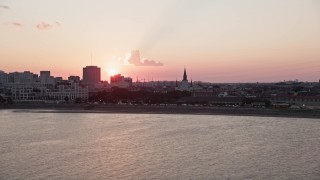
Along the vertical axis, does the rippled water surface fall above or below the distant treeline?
below

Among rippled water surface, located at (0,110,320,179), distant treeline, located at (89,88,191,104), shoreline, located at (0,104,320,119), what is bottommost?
rippled water surface, located at (0,110,320,179)

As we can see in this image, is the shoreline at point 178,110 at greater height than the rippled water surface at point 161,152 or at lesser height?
greater

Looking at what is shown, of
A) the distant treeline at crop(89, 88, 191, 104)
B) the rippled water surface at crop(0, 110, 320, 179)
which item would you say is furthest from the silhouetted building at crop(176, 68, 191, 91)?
the rippled water surface at crop(0, 110, 320, 179)

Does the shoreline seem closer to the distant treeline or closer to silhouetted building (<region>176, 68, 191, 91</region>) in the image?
the distant treeline

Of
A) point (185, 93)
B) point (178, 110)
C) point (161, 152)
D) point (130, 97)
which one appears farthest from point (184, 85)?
point (161, 152)

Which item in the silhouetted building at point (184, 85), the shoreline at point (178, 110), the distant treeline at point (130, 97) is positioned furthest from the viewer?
the silhouetted building at point (184, 85)

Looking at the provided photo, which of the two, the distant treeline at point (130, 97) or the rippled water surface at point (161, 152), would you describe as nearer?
the rippled water surface at point (161, 152)

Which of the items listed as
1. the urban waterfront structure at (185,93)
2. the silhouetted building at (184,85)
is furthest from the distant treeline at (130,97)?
the silhouetted building at (184,85)

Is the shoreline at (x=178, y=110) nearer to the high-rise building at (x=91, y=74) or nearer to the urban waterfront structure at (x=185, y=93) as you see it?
the urban waterfront structure at (x=185, y=93)

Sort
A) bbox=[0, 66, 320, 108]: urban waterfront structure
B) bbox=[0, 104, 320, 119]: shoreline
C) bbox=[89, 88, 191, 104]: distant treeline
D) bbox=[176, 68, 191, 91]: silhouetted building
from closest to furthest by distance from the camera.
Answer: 1. bbox=[0, 104, 320, 119]: shoreline
2. bbox=[0, 66, 320, 108]: urban waterfront structure
3. bbox=[89, 88, 191, 104]: distant treeline
4. bbox=[176, 68, 191, 91]: silhouetted building

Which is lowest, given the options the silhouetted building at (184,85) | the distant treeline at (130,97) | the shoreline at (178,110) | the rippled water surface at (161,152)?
the rippled water surface at (161,152)
